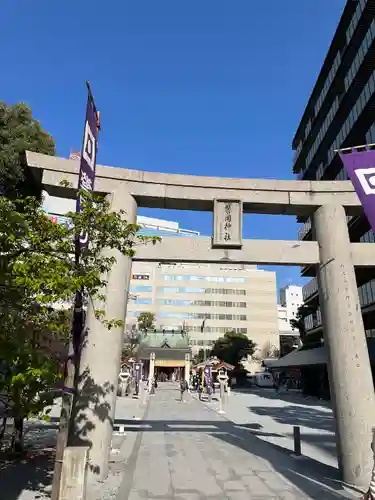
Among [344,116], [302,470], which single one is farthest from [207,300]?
[302,470]

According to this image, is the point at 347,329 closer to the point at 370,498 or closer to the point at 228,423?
the point at 370,498

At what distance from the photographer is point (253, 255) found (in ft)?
30.0

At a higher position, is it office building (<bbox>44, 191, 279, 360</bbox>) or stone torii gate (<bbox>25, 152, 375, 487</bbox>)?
office building (<bbox>44, 191, 279, 360</bbox>)

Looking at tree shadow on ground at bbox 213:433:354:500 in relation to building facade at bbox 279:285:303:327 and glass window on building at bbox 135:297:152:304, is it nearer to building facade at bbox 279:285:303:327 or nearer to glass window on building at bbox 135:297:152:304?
glass window on building at bbox 135:297:152:304

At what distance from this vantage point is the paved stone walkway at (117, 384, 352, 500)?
7.04 meters

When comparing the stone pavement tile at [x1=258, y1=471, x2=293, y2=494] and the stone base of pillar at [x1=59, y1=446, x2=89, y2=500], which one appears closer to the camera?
the stone base of pillar at [x1=59, y1=446, x2=89, y2=500]

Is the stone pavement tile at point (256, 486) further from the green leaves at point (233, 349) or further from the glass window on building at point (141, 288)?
the glass window on building at point (141, 288)

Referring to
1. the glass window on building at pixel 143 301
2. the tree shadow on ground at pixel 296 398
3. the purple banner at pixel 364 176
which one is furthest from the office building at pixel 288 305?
the purple banner at pixel 364 176

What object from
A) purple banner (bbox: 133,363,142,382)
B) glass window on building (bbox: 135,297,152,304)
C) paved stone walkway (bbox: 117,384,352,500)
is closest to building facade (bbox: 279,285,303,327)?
glass window on building (bbox: 135,297,152,304)

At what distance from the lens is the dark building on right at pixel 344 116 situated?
23.9 m

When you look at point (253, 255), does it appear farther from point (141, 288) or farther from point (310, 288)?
point (141, 288)

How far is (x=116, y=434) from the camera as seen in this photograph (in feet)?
40.2

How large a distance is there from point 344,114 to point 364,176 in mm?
23216

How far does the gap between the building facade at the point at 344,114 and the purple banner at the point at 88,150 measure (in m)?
17.9
